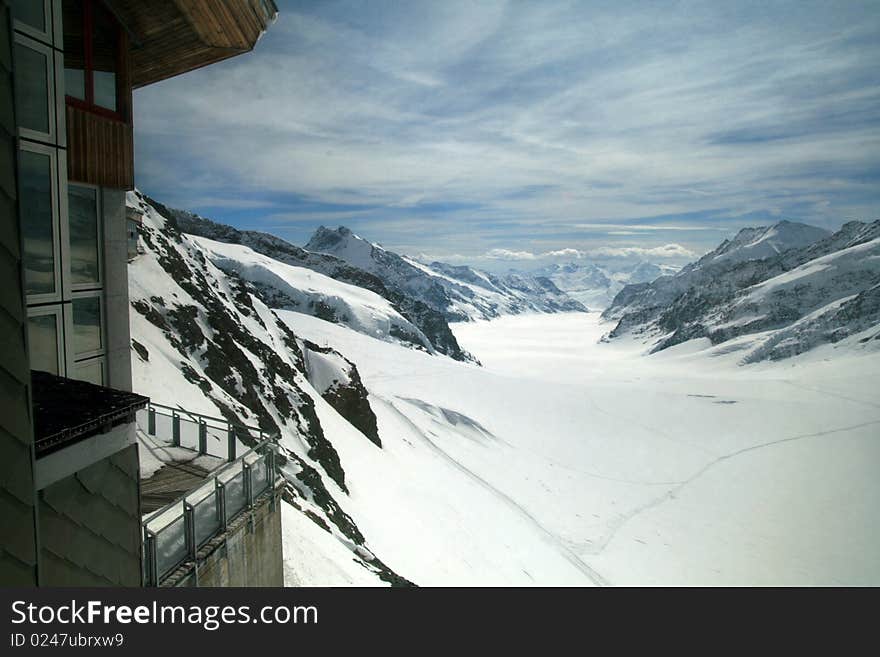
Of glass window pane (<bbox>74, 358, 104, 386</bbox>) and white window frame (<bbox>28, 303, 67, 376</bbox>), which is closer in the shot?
white window frame (<bbox>28, 303, 67, 376</bbox>)

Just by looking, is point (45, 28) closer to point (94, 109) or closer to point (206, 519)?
point (94, 109)

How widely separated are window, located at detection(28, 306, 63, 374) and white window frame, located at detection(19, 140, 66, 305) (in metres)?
0.15

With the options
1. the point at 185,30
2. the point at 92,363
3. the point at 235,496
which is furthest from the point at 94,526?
the point at 185,30

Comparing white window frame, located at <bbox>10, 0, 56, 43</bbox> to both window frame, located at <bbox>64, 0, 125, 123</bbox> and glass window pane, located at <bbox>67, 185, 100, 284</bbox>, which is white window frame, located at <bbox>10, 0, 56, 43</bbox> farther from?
glass window pane, located at <bbox>67, 185, 100, 284</bbox>

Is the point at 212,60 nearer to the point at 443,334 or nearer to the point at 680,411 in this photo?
the point at 680,411

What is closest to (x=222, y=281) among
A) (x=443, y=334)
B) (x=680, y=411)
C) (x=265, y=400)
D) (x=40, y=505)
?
(x=265, y=400)

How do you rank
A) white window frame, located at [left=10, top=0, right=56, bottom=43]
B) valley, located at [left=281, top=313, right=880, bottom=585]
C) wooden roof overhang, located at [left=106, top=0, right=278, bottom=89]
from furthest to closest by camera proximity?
valley, located at [left=281, top=313, right=880, bottom=585]
wooden roof overhang, located at [left=106, top=0, right=278, bottom=89]
white window frame, located at [left=10, top=0, right=56, bottom=43]

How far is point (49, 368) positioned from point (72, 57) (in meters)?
4.39

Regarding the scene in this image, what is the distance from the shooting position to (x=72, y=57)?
7.39 meters

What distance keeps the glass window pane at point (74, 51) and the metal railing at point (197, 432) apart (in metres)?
4.95

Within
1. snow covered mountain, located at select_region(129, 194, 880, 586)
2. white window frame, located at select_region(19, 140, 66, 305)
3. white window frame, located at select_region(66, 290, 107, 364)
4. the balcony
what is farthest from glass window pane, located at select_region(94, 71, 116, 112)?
snow covered mountain, located at select_region(129, 194, 880, 586)

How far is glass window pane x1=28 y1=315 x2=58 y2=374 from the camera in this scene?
6.34 m

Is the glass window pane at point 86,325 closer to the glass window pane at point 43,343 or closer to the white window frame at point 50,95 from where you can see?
the glass window pane at point 43,343

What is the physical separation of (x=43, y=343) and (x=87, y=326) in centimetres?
121
